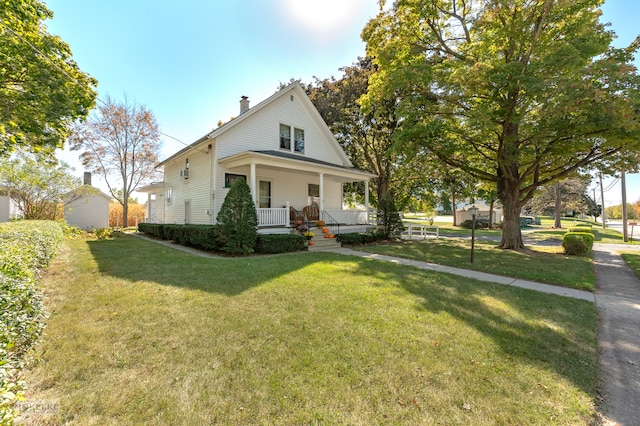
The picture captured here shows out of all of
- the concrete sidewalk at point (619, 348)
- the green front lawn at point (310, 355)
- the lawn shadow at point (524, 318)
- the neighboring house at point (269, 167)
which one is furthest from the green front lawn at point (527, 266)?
the neighboring house at point (269, 167)

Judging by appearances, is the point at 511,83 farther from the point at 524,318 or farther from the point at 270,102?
the point at 270,102

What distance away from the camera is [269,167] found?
43.8ft

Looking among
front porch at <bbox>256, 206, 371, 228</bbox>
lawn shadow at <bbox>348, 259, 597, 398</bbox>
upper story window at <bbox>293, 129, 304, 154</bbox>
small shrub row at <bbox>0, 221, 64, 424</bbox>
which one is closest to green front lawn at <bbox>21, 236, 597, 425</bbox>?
lawn shadow at <bbox>348, 259, 597, 398</bbox>

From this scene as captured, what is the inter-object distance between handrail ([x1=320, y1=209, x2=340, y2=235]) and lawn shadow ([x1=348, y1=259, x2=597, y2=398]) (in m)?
7.19

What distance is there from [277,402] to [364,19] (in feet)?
50.7

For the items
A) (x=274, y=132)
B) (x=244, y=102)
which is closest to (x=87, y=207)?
(x=244, y=102)

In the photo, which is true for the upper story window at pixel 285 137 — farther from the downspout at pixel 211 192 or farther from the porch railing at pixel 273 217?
the porch railing at pixel 273 217

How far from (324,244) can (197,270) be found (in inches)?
248

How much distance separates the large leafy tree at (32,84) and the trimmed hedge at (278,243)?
6917 millimetres

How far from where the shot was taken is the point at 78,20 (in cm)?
827

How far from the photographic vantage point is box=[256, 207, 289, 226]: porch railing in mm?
11727

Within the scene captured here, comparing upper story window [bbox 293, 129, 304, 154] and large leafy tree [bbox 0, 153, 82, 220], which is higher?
upper story window [bbox 293, 129, 304, 154]

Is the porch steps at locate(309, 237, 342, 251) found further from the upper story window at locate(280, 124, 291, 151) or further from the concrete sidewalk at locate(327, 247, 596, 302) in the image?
the upper story window at locate(280, 124, 291, 151)

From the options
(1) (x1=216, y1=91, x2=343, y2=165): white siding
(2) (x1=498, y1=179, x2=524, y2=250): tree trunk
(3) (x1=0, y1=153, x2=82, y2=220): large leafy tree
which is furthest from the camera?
(3) (x1=0, y1=153, x2=82, y2=220): large leafy tree
